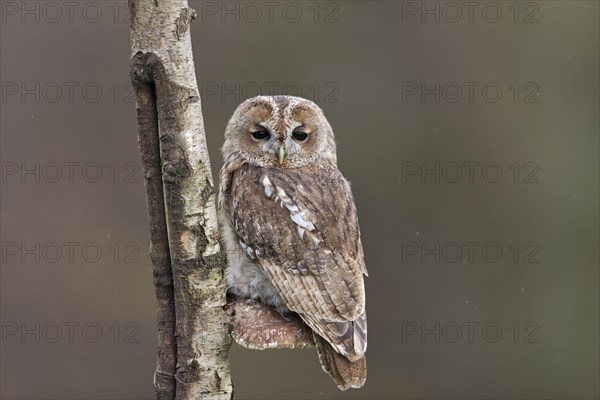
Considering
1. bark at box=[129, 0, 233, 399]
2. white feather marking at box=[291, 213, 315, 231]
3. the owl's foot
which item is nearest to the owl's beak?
white feather marking at box=[291, 213, 315, 231]

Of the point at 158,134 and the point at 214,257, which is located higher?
the point at 158,134

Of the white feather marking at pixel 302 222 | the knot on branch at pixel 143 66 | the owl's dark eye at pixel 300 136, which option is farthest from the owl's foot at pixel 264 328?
the knot on branch at pixel 143 66

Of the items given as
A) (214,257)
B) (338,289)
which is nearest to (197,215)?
(214,257)

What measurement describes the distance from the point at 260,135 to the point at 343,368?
3.16 ft

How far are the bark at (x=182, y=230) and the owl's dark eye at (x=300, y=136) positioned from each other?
0.52 m

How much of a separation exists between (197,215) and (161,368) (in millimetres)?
587

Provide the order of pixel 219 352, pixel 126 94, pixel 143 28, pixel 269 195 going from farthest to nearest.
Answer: pixel 126 94, pixel 269 195, pixel 219 352, pixel 143 28

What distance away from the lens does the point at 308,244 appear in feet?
10.5

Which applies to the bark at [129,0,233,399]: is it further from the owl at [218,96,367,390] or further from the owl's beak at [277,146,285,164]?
the owl's beak at [277,146,285,164]

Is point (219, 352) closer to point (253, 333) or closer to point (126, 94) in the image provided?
point (253, 333)

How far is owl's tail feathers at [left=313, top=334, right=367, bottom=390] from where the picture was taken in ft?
9.81

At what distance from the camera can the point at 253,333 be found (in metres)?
3.03

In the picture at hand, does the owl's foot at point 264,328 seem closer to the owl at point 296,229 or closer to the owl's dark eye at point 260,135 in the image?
the owl at point 296,229

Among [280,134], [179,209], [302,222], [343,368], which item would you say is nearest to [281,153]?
[280,134]
